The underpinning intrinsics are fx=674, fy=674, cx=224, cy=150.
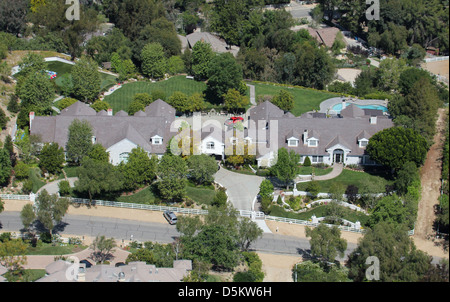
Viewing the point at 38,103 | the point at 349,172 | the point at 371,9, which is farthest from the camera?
the point at 371,9

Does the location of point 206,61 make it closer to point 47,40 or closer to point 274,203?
point 47,40

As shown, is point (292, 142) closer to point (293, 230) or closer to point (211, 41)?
point (293, 230)

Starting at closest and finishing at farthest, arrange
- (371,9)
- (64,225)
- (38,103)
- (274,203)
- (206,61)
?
(64,225), (274,203), (38,103), (206,61), (371,9)

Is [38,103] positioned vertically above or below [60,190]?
above

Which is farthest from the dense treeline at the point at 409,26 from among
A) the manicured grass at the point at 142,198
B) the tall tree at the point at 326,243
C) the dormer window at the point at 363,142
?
the tall tree at the point at 326,243

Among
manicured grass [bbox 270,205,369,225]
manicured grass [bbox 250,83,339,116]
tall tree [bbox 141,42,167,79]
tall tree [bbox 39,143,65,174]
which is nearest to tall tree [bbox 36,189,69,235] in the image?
tall tree [bbox 39,143,65,174]

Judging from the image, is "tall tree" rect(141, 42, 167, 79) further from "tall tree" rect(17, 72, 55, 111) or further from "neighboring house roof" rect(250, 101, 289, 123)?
"neighboring house roof" rect(250, 101, 289, 123)

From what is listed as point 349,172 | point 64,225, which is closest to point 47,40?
point 64,225
